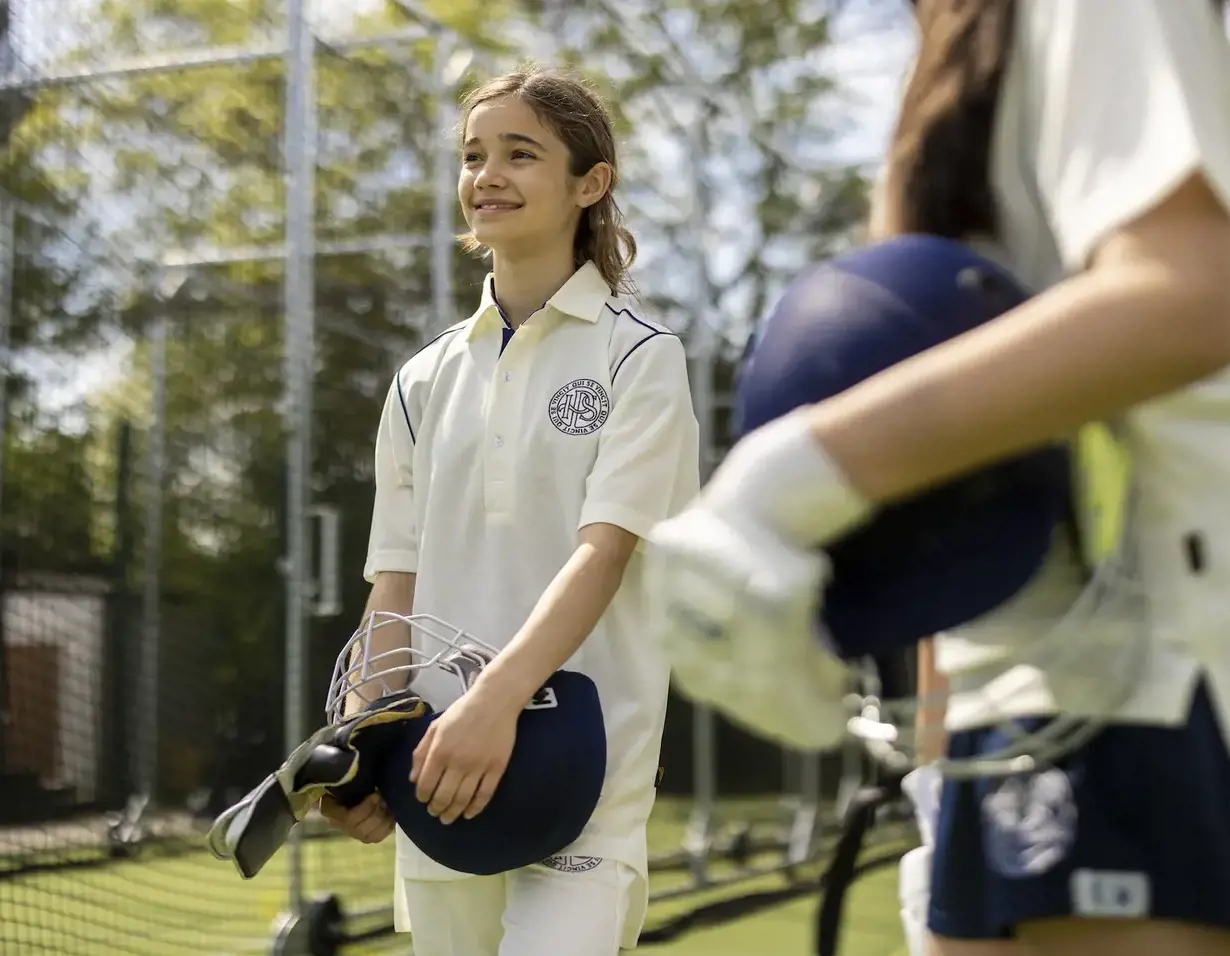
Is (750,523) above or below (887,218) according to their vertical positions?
below

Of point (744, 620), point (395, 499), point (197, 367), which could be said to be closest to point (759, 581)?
point (744, 620)

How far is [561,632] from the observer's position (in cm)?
202

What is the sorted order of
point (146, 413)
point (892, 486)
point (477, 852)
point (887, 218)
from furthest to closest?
point (146, 413)
point (477, 852)
point (887, 218)
point (892, 486)

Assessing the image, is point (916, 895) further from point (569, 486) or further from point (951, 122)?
point (569, 486)

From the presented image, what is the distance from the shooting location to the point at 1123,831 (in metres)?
1.00

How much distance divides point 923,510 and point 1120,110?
261mm

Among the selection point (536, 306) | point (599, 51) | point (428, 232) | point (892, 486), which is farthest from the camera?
point (599, 51)

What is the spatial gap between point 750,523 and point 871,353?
0.14 m

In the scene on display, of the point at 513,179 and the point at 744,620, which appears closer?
the point at 744,620

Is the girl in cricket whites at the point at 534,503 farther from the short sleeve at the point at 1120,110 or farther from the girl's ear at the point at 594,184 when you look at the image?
the short sleeve at the point at 1120,110

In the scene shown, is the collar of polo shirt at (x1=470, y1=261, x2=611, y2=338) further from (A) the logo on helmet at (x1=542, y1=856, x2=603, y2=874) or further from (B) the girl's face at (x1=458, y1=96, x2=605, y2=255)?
(A) the logo on helmet at (x1=542, y1=856, x2=603, y2=874)

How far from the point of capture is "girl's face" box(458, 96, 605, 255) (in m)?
2.28

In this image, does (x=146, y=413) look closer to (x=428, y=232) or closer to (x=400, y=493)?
(x=428, y=232)

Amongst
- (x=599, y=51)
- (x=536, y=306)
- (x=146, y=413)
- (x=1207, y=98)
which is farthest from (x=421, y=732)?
(x=599, y=51)
